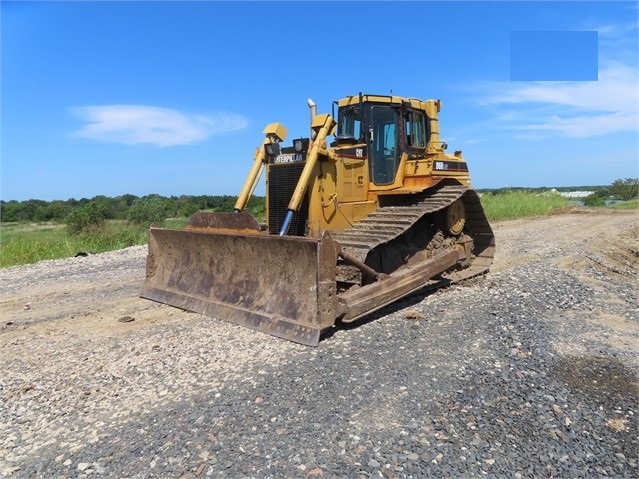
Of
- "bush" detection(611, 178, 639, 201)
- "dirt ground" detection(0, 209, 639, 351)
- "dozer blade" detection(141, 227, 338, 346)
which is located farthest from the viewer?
"bush" detection(611, 178, 639, 201)

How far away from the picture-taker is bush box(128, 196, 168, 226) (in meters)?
20.1

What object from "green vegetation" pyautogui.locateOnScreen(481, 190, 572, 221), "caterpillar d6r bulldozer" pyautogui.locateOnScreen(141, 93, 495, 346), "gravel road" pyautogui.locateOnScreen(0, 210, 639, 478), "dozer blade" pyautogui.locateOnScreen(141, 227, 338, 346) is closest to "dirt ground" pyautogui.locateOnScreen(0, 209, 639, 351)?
"gravel road" pyautogui.locateOnScreen(0, 210, 639, 478)

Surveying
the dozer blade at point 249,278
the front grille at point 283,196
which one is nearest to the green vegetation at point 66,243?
the dozer blade at point 249,278

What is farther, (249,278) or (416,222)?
(416,222)

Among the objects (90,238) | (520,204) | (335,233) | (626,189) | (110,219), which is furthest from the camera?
(626,189)

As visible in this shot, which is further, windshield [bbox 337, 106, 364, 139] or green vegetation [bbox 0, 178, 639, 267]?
green vegetation [bbox 0, 178, 639, 267]

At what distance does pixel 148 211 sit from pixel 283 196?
15244 mm

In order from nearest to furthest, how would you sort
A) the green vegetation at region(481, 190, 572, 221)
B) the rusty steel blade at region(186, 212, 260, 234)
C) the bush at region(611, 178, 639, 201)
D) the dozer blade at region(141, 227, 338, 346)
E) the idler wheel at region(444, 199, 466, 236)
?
the dozer blade at region(141, 227, 338, 346) < the rusty steel blade at region(186, 212, 260, 234) < the idler wheel at region(444, 199, 466, 236) < the green vegetation at region(481, 190, 572, 221) < the bush at region(611, 178, 639, 201)

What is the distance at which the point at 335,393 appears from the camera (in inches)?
154

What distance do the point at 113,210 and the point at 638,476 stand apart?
19581mm

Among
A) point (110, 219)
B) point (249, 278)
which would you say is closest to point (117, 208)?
point (110, 219)

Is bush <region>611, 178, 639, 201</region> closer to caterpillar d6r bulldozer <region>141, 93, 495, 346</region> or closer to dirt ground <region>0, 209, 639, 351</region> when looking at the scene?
dirt ground <region>0, 209, 639, 351</region>

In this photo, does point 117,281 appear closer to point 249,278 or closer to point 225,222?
point 225,222

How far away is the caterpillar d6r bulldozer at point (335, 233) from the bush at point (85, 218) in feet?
34.4
